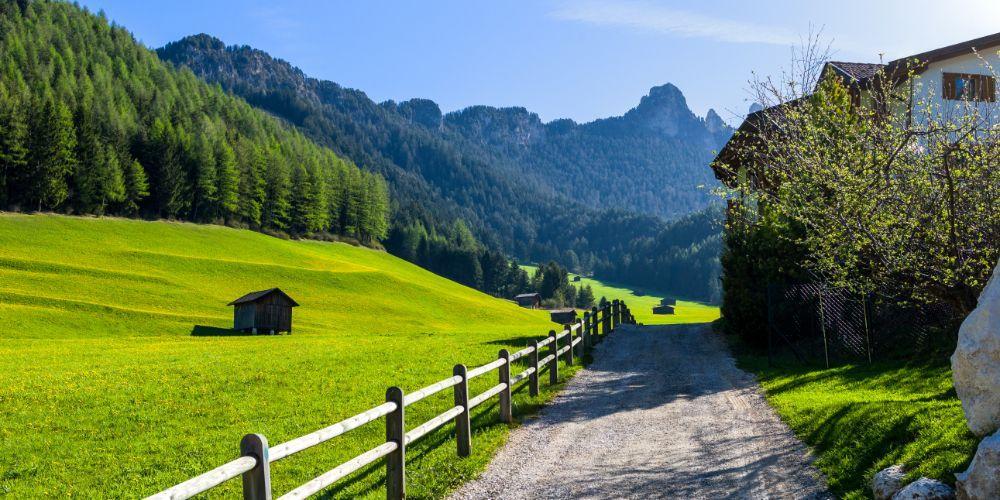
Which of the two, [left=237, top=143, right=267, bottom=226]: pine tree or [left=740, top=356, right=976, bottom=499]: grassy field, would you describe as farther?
[left=237, top=143, right=267, bottom=226]: pine tree

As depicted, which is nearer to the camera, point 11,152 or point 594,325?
point 594,325

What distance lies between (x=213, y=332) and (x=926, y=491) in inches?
2305

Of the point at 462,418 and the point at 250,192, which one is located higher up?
the point at 250,192

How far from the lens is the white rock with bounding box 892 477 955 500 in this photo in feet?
25.6

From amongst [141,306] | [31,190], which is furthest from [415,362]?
[31,190]

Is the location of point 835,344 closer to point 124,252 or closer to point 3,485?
point 3,485

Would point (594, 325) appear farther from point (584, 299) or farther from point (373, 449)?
point (584, 299)

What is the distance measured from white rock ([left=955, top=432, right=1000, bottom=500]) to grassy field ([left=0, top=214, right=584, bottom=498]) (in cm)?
649

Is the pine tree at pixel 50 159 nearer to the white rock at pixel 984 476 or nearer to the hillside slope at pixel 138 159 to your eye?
the hillside slope at pixel 138 159

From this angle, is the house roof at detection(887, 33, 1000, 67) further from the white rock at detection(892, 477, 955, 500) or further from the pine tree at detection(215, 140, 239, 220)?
the pine tree at detection(215, 140, 239, 220)

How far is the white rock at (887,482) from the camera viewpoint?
847 centimetres

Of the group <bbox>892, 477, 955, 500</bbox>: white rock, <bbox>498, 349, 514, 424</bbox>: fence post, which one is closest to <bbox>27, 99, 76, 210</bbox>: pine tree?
<bbox>498, 349, 514, 424</bbox>: fence post

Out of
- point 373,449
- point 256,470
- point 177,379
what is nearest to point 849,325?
point 373,449

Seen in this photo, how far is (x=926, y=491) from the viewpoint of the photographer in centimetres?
793
